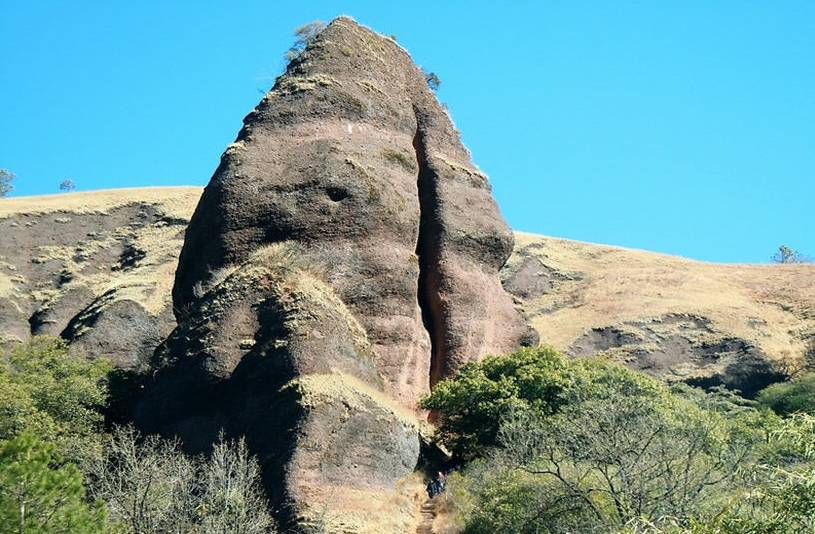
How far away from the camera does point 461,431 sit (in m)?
40.7

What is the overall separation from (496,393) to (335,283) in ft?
20.0

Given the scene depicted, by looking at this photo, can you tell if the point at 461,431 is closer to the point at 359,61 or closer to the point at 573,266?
the point at 359,61

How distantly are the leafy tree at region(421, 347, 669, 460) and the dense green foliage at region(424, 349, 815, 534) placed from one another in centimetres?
4

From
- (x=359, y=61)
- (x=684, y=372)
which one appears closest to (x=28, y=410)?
(x=359, y=61)

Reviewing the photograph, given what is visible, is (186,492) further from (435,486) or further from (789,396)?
(789,396)

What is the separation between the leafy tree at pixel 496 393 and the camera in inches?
1586

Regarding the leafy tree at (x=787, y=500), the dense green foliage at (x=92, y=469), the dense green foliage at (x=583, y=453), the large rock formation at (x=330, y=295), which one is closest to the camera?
the leafy tree at (x=787, y=500)

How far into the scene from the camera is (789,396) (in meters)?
65.0

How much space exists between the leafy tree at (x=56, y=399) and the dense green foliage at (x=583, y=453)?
10.8 metres

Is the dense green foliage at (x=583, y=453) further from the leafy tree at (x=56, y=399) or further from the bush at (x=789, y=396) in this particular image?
the bush at (x=789, y=396)

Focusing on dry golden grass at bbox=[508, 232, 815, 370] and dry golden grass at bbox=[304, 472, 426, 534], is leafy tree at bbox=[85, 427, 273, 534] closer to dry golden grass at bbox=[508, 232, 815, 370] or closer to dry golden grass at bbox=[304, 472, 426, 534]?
dry golden grass at bbox=[304, 472, 426, 534]

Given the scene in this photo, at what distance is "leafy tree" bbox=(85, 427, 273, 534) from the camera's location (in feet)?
97.2

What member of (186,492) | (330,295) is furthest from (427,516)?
(186,492)

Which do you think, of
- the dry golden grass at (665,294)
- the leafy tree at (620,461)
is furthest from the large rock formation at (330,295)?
the dry golden grass at (665,294)
